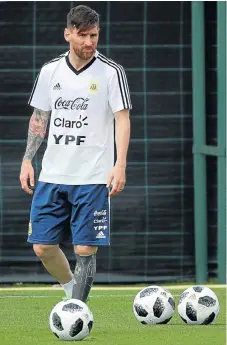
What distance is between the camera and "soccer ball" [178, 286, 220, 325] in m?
8.14

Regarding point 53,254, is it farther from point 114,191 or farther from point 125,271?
point 125,271

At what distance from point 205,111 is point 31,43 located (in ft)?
5.64

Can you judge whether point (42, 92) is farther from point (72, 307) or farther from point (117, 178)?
point (72, 307)

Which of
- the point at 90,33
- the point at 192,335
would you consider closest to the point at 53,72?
the point at 90,33

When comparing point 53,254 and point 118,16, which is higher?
point 118,16

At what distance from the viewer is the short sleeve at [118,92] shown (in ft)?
27.0

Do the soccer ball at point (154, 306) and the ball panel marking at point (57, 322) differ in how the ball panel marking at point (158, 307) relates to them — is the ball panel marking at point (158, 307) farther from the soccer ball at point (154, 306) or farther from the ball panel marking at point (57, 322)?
the ball panel marking at point (57, 322)

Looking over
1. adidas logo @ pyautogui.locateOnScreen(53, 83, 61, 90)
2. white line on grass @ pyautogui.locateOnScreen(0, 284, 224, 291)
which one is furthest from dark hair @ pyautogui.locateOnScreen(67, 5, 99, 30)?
white line on grass @ pyautogui.locateOnScreen(0, 284, 224, 291)

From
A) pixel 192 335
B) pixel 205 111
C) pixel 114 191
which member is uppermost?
pixel 205 111

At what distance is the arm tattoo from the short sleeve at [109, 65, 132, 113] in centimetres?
53

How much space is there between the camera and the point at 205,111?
12.2 meters

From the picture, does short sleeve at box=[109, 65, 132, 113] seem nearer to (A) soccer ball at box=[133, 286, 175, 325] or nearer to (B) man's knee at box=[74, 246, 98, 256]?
(B) man's knee at box=[74, 246, 98, 256]

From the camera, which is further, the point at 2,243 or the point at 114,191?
the point at 2,243

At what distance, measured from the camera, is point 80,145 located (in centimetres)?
838
